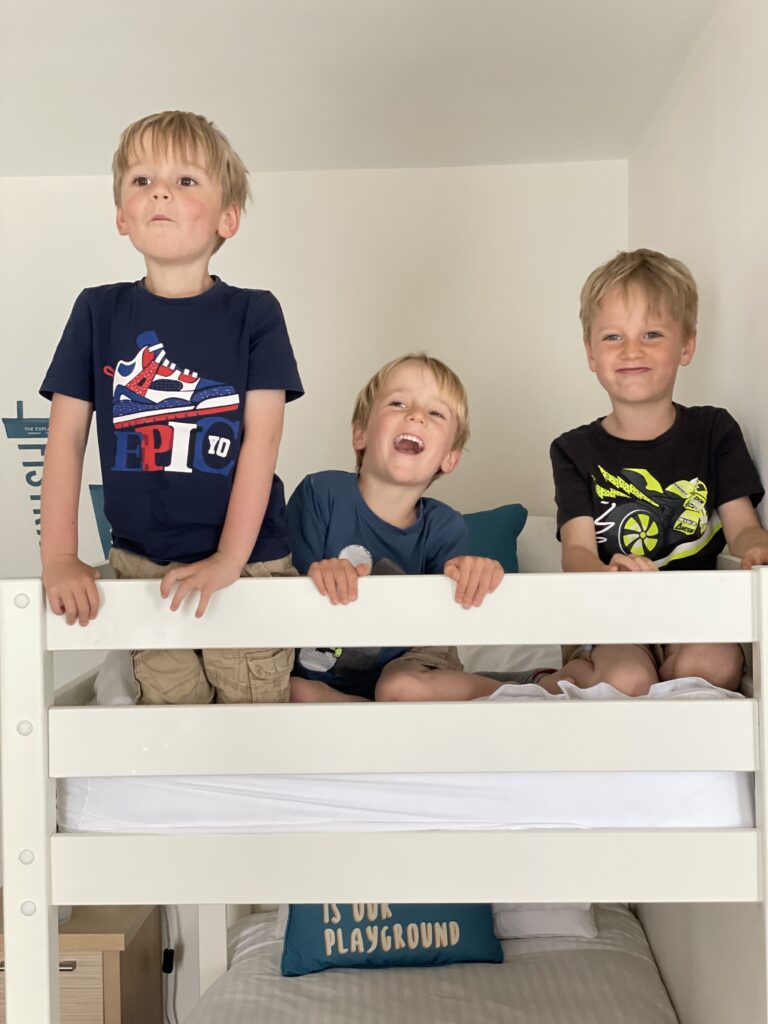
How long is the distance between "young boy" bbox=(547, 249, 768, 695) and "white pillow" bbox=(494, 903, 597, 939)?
0.90m

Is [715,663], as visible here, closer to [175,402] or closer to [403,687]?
[403,687]

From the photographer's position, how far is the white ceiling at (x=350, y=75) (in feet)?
5.84

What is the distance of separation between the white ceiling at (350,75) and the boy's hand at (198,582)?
1.09m

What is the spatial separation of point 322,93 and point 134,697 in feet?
4.49

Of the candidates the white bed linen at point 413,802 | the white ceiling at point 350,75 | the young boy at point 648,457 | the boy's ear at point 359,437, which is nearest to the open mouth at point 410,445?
the boy's ear at point 359,437

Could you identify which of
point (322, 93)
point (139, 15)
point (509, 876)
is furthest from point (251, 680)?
point (322, 93)

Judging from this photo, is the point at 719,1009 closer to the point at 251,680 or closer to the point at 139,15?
the point at 251,680

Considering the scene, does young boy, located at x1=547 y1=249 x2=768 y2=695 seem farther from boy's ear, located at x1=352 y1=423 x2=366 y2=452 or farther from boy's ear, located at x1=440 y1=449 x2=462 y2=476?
boy's ear, located at x1=352 y1=423 x2=366 y2=452

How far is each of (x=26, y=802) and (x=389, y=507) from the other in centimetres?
73

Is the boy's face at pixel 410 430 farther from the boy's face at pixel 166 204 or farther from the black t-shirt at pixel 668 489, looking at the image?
the boy's face at pixel 166 204

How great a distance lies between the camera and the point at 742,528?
153cm

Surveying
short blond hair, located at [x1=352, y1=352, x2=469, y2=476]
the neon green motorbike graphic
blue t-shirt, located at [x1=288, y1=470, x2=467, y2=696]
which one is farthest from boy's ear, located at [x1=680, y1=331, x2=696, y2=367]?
blue t-shirt, located at [x1=288, y1=470, x2=467, y2=696]

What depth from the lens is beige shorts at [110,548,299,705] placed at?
1.32 metres

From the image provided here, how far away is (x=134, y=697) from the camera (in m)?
1.38
